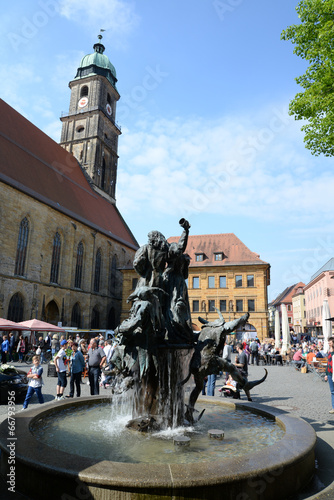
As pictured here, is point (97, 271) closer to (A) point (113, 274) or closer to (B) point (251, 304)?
(A) point (113, 274)

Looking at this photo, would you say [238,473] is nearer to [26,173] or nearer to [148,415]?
[148,415]

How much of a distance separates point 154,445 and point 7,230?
2633 centimetres

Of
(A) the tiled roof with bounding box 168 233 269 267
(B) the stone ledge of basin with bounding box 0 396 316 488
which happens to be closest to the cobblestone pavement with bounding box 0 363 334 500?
(B) the stone ledge of basin with bounding box 0 396 316 488

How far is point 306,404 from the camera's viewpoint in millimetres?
9102

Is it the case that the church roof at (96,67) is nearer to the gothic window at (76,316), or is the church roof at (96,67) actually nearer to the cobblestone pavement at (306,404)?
the gothic window at (76,316)

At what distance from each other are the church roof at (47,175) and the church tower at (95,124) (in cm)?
259

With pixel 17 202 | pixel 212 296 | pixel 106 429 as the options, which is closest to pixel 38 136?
pixel 17 202

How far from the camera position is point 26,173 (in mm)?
32312

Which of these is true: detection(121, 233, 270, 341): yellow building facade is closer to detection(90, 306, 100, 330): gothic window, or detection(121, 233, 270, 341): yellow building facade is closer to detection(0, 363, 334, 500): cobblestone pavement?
detection(90, 306, 100, 330): gothic window

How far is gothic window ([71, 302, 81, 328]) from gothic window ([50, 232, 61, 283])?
158 inches

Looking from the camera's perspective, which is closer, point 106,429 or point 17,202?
point 106,429

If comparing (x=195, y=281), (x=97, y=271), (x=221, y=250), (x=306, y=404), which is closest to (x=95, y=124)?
(x=97, y=271)

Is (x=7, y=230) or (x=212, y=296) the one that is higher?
(x=7, y=230)

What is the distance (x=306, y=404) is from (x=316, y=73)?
31.6ft
